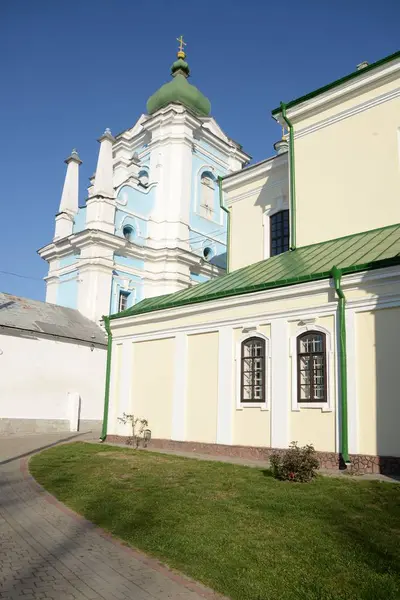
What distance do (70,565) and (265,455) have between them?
7284 mm

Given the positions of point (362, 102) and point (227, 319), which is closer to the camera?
point (227, 319)

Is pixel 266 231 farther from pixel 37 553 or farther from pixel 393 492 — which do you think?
pixel 37 553

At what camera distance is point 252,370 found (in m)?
12.7

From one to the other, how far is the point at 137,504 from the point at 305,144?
12.0m

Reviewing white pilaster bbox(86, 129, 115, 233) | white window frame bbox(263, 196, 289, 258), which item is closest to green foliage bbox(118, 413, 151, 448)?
white window frame bbox(263, 196, 289, 258)

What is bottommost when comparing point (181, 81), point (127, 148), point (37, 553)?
point (37, 553)

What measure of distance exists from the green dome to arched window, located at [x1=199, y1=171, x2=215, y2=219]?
4.06 meters

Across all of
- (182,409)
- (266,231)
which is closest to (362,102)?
(266,231)

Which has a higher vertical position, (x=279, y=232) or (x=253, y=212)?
(x=253, y=212)

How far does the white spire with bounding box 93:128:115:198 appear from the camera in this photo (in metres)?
27.5

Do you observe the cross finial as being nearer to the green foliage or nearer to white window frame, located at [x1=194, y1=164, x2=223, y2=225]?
white window frame, located at [x1=194, y1=164, x2=223, y2=225]

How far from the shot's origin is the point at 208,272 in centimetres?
3167

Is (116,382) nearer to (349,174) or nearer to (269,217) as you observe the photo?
(269,217)

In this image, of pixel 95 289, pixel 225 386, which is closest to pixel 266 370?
pixel 225 386
